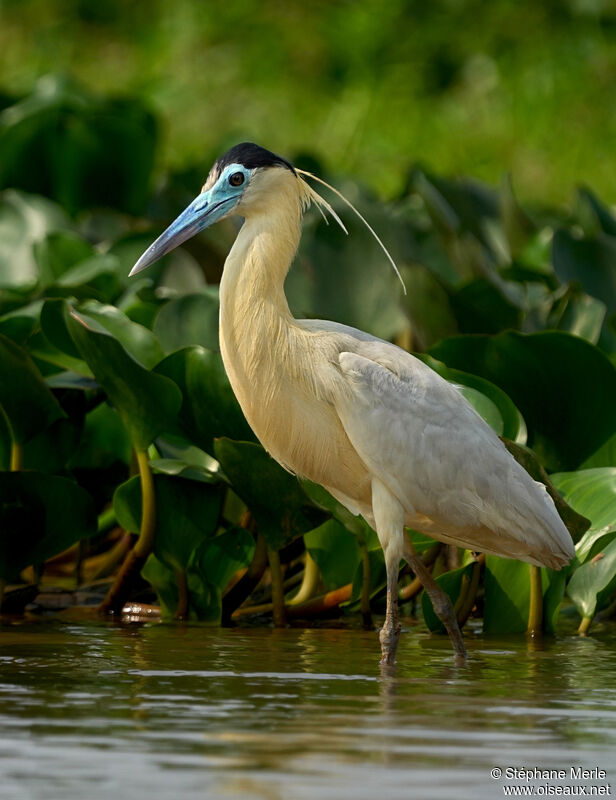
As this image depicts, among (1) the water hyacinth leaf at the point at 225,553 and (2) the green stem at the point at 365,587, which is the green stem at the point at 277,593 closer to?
(1) the water hyacinth leaf at the point at 225,553

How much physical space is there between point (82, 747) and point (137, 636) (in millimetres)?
1661

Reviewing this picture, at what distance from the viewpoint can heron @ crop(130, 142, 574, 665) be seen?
192 inches

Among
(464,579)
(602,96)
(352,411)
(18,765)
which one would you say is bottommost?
(18,765)

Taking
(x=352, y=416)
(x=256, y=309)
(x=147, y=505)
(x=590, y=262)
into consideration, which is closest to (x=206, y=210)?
(x=256, y=309)

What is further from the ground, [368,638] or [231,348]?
[231,348]

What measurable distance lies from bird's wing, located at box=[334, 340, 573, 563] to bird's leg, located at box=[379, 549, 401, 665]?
18cm

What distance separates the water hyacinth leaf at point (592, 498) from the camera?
4.98m

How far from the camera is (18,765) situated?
3.21 meters

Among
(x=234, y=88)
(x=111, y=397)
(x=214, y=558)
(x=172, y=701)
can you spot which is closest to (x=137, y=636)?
(x=214, y=558)

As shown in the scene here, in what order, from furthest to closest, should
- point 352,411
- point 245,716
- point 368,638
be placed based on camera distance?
point 368,638
point 352,411
point 245,716

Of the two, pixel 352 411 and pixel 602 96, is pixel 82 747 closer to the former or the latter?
pixel 352 411

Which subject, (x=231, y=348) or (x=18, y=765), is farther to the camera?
(x=231, y=348)

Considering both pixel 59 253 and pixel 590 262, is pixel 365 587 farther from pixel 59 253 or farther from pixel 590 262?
pixel 59 253

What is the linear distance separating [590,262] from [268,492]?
7.81 ft
